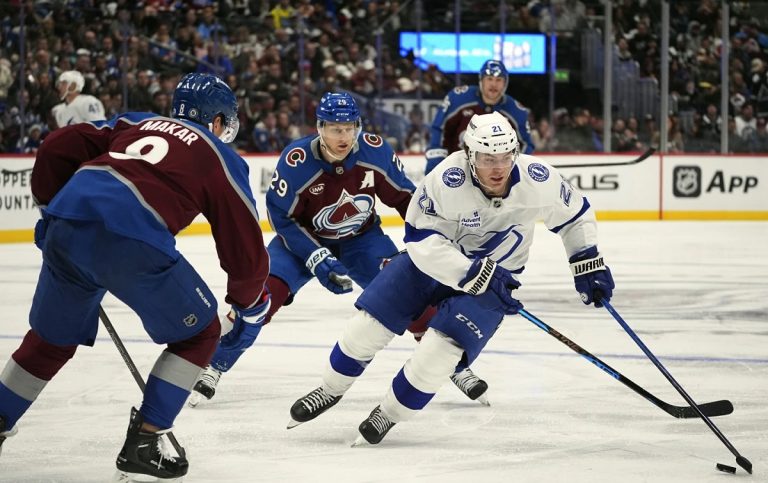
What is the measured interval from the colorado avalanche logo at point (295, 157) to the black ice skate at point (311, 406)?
942 mm

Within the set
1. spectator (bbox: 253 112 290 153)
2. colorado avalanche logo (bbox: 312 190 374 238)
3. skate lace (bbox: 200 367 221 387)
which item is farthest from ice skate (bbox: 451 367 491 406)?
spectator (bbox: 253 112 290 153)

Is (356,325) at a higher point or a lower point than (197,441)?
higher

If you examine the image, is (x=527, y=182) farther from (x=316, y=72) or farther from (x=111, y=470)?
(x=316, y=72)

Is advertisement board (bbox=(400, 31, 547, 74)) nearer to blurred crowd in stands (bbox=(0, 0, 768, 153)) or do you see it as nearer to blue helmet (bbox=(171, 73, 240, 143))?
blurred crowd in stands (bbox=(0, 0, 768, 153))

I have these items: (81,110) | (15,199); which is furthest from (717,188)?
(15,199)

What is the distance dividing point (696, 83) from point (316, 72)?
150 inches

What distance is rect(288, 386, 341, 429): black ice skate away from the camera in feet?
12.4

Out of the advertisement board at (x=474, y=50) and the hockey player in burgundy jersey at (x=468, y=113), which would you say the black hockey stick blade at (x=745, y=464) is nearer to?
the hockey player in burgundy jersey at (x=468, y=113)

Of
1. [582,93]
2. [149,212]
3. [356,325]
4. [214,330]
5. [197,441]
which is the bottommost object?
[582,93]

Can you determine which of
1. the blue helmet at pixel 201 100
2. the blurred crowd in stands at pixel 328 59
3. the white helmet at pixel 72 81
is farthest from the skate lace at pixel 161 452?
the blurred crowd in stands at pixel 328 59

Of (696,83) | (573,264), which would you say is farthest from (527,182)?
(696,83)

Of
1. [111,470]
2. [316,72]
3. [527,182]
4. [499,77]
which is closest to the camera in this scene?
[111,470]

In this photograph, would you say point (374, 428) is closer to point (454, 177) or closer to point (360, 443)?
point (360, 443)

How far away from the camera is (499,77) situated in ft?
25.3
